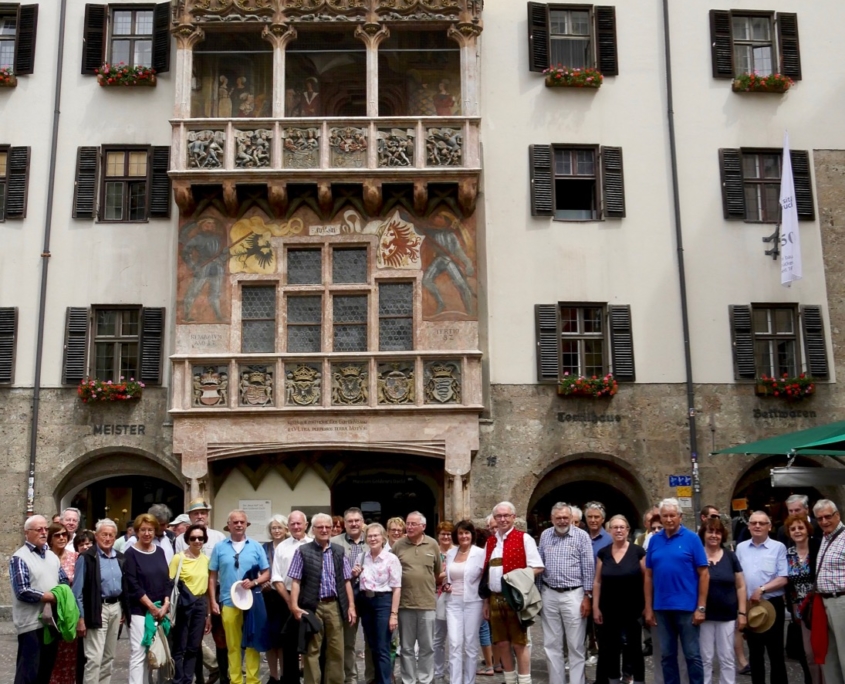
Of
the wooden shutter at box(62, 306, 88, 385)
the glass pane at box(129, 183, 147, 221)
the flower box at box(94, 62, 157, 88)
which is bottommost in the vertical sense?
the wooden shutter at box(62, 306, 88, 385)

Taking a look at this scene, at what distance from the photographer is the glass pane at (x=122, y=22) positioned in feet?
70.9

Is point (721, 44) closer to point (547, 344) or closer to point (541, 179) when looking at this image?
point (541, 179)

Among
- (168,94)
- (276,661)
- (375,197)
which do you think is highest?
(168,94)

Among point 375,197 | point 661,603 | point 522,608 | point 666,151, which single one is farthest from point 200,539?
point 666,151

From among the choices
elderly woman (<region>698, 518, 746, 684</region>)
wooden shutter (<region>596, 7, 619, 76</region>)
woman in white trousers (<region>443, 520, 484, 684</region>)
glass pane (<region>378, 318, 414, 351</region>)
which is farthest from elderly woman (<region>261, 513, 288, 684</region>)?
wooden shutter (<region>596, 7, 619, 76</region>)

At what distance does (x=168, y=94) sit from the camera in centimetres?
2123

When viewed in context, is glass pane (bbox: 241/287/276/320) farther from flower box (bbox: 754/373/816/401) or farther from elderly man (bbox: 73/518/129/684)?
elderly man (bbox: 73/518/129/684)

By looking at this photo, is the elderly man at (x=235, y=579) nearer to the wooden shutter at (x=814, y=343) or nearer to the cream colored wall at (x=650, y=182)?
the cream colored wall at (x=650, y=182)

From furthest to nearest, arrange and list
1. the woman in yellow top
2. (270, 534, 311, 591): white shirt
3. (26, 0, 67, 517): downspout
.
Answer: (26, 0, 67, 517): downspout → the woman in yellow top → (270, 534, 311, 591): white shirt

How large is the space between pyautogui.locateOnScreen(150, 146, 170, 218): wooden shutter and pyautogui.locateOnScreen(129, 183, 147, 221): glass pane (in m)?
0.20

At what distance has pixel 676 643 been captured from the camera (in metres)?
10.1

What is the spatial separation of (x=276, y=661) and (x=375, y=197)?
35.6ft

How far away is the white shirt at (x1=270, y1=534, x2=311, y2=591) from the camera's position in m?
10.8

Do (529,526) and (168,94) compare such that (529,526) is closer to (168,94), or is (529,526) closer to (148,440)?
(148,440)
